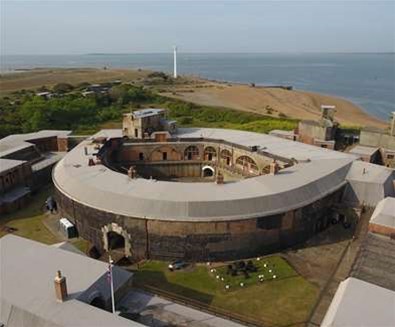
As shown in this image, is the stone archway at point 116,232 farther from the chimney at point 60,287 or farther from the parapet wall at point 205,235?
the chimney at point 60,287

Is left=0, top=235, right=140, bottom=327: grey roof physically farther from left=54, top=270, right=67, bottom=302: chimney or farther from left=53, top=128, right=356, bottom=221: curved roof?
left=53, top=128, right=356, bottom=221: curved roof

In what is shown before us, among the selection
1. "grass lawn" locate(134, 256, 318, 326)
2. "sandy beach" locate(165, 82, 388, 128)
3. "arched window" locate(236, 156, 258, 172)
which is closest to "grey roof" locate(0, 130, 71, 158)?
"arched window" locate(236, 156, 258, 172)

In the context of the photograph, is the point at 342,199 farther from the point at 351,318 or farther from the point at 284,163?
the point at 351,318

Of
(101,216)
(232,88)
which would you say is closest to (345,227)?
(101,216)

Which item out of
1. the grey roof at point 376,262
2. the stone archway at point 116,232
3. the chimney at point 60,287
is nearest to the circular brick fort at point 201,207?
the stone archway at point 116,232

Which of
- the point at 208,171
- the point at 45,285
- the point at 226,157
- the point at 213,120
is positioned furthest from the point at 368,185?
the point at 213,120

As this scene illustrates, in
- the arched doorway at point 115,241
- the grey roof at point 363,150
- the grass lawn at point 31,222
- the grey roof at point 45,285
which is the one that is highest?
the grey roof at point 363,150
